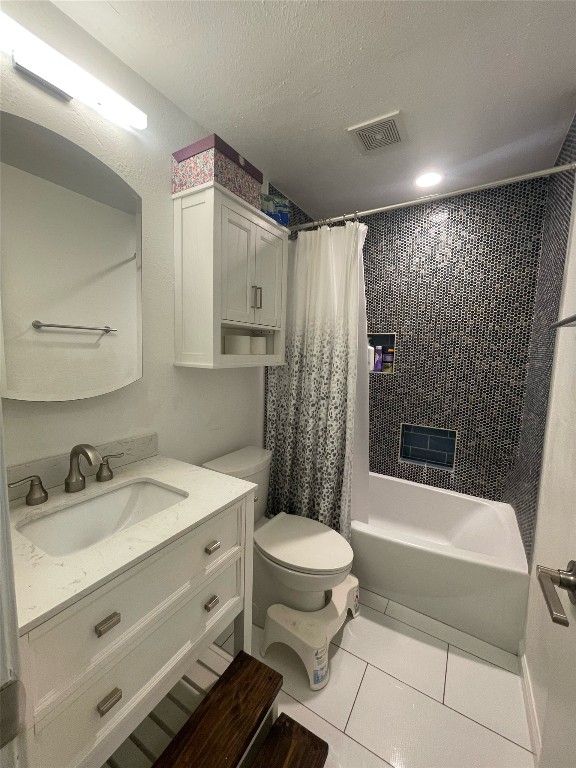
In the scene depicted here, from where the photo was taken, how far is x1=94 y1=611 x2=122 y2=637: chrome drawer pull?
0.67m

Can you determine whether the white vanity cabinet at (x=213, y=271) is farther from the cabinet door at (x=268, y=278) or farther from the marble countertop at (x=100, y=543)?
the marble countertop at (x=100, y=543)

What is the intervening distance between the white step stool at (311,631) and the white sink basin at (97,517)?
81 cm

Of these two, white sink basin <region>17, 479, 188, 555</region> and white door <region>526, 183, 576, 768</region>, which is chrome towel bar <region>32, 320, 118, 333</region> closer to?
white sink basin <region>17, 479, 188, 555</region>

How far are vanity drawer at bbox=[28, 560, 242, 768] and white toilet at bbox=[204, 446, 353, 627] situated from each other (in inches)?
16.4

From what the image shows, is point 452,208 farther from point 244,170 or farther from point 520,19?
point 244,170

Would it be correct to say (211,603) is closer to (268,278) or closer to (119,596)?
(119,596)

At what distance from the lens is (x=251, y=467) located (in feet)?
5.22

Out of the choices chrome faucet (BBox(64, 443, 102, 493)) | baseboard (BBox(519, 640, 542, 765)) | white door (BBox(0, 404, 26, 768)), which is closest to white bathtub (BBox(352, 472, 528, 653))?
baseboard (BBox(519, 640, 542, 765))

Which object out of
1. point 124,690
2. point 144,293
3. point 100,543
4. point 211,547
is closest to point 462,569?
point 211,547

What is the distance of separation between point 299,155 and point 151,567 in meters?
1.94

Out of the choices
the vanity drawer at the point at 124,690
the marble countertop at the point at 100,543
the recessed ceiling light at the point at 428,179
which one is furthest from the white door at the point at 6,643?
the recessed ceiling light at the point at 428,179

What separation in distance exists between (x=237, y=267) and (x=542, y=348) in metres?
1.61

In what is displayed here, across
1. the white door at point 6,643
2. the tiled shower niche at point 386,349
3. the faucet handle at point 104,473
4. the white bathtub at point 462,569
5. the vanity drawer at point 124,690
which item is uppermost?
the tiled shower niche at point 386,349

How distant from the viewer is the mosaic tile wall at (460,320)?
1.96m
